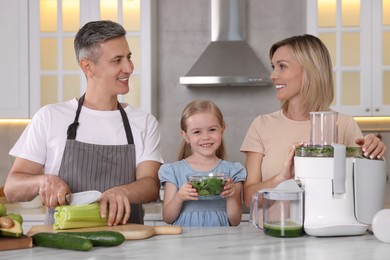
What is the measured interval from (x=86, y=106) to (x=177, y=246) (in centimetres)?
90

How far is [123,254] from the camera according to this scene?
1.77 metres

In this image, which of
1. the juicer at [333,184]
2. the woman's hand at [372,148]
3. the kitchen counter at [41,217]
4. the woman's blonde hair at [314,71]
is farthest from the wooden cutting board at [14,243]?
the kitchen counter at [41,217]

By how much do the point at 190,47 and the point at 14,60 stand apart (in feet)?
3.81

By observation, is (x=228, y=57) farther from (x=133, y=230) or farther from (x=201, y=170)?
(x=133, y=230)

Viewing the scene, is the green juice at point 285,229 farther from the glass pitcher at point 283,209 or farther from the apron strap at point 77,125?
the apron strap at point 77,125

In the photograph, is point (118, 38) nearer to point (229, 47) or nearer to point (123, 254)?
point (123, 254)

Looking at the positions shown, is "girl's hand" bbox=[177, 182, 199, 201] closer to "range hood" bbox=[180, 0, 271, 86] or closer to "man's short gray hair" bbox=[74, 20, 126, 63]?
"man's short gray hair" bbox=[74, 20, 126, 63]

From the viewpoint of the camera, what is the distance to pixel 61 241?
182cm

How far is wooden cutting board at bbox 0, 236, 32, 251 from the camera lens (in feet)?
6.04

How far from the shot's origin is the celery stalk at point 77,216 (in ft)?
6.63

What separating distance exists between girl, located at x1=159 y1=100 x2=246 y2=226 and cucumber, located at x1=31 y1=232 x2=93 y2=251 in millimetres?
607

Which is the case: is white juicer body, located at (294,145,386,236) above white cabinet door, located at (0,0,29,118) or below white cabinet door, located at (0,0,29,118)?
below

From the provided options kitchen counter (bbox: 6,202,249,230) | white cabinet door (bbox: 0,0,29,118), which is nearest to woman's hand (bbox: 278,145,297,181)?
kitchen counter (bbox: 6,202,249,230)

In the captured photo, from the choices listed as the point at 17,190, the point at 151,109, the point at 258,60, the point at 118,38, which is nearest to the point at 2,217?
the point at 17,190
